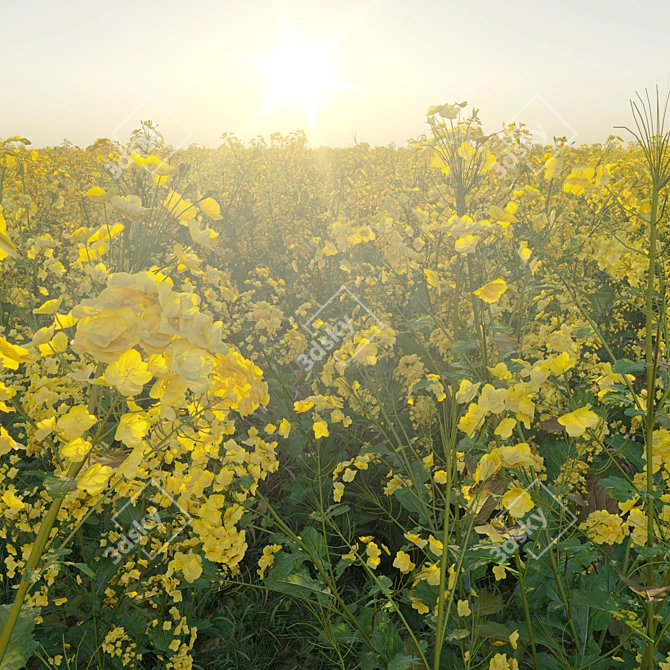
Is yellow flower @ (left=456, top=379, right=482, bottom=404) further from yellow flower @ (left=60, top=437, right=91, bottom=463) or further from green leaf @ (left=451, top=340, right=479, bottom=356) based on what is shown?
yellow flower @ (left=60, top=437, right=91, bottom=463)

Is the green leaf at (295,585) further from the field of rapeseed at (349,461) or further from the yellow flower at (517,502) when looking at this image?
the yellow flower at (517,502)

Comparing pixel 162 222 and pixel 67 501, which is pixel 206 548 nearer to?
pixel 67 501

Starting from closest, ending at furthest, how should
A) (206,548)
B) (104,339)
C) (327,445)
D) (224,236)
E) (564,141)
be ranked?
(104,339)
(206,548)
(327,445)
(564,141)
(224,236)

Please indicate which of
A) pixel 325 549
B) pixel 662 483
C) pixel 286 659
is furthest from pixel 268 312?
pixel 662 483

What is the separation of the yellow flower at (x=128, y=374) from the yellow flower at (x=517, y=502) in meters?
0.71

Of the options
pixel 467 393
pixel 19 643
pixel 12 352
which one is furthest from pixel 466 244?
pixel 19 643

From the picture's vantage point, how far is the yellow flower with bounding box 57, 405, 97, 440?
81 centimetres

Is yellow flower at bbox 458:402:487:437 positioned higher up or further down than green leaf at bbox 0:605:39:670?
higher up

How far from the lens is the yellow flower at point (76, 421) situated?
31.7 inches

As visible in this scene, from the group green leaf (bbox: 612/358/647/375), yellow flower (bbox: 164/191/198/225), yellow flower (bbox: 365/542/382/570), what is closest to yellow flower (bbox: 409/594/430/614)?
yellow flower (bbox: 365/542/382/570)

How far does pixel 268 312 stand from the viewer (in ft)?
7.54

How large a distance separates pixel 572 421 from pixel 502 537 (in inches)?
11.1

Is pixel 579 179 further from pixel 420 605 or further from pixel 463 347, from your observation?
pixel 420 605

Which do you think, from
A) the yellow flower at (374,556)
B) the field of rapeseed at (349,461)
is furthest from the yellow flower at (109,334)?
the yellow flower at (374,556)
